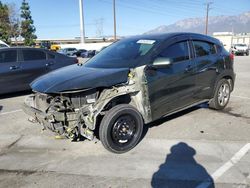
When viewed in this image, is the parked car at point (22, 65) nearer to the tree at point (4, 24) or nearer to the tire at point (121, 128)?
the tire at point (121, 128)

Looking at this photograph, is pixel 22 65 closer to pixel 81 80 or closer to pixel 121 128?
pixel 81 80

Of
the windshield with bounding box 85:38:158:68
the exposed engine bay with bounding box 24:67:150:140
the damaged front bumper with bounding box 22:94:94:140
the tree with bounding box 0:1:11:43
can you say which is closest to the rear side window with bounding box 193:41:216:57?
the windshield with bounding box 85:38:158:68

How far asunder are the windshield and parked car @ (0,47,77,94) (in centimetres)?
351

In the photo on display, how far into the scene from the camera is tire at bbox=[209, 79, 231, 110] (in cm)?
Answer: 625

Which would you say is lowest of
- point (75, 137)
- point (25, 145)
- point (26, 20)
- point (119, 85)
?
point (25, 145)

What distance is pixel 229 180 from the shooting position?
347 cm

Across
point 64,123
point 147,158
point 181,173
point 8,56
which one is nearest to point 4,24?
point 8,56

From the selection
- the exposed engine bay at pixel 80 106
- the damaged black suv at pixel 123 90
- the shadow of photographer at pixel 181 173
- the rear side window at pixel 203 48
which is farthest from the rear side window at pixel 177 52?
the shadow of photographer at pixel 181 173

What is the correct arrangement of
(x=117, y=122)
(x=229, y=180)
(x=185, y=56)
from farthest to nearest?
1. (x=185, y=56)
2. (x=117, y=122)
3. (x=229, y=180)

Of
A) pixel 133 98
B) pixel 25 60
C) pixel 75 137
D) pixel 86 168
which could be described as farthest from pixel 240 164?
pixel 25 60

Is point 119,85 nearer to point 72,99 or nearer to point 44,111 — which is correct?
point 72,99

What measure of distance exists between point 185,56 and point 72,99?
2.38m

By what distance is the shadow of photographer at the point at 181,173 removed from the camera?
3.43 metres

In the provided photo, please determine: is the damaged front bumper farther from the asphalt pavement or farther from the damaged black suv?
the asphalt pavement
